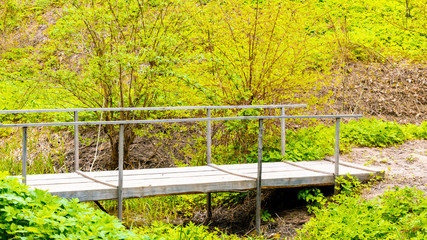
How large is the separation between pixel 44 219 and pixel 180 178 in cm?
320

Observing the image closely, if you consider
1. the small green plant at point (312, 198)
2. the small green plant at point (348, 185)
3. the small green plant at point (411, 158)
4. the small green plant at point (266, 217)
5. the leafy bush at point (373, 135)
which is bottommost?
the small green plant at point (266, 217)

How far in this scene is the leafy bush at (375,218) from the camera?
550cm

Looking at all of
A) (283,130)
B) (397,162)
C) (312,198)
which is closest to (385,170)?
(397,162)

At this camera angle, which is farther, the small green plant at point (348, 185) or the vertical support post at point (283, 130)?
Answer: the vertical support post at point (283, 130)

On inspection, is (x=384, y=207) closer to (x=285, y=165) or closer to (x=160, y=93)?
(x=285, y=165)

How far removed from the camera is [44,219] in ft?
11.6

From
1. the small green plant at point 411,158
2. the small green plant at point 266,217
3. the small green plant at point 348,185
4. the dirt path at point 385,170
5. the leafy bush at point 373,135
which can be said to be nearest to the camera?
the dirt path at point 385,170

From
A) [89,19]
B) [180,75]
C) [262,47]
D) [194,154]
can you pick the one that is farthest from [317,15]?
[89,19]

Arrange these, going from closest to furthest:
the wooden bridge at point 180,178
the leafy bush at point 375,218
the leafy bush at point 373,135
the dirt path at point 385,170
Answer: the leafy bush at point 375,218 → the wooden bridge at point 180,178 → the dirt path at point 385,170 → the leafy bush at point 373,135

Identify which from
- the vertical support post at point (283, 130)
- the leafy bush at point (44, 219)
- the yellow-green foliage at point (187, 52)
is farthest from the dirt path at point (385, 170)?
the leafy bush at point (44, 219)

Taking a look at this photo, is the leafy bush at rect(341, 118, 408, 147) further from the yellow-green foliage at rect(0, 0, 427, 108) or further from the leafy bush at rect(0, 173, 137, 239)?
the leafy bush at rect(0, 173, 137, 239)

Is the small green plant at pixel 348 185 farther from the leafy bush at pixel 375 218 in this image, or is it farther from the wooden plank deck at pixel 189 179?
the leafy bush at pixel 375 218

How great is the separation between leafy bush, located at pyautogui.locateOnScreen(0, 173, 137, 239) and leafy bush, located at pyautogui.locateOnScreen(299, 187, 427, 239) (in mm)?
2614

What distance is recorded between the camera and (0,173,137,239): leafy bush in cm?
353
